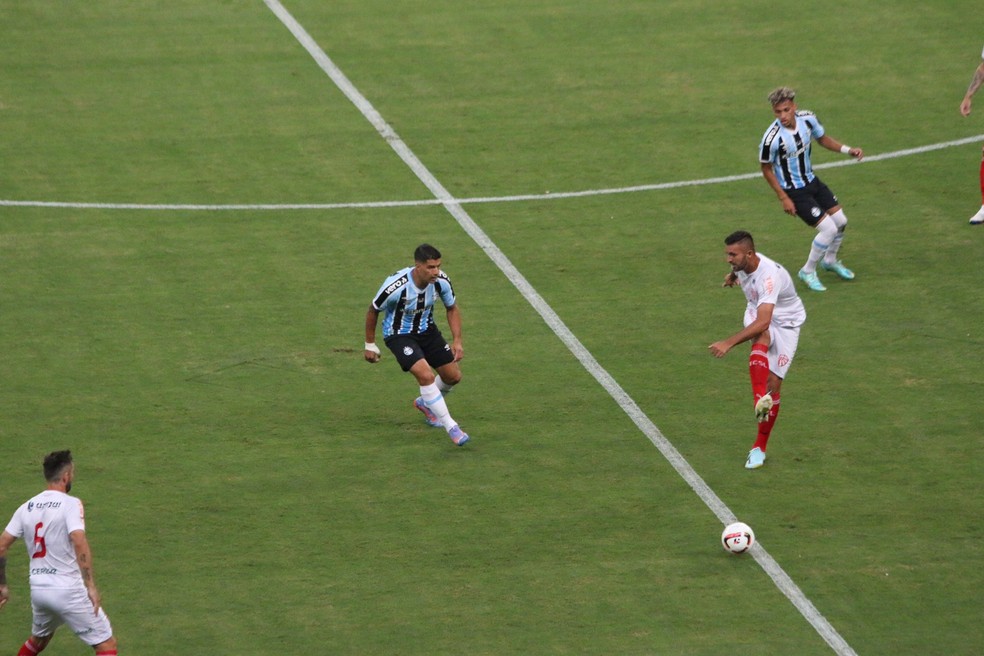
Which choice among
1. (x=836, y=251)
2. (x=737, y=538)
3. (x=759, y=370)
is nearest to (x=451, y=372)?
(x=759, y=370)

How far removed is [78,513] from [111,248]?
9.76 metres

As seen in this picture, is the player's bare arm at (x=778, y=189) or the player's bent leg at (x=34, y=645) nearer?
the player's bent leg at (x=34, y=645)

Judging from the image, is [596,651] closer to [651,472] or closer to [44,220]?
[651,472]

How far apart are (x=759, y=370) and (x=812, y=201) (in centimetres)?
487

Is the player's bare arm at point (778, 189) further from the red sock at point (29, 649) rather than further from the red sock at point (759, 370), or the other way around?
the red sock at point (29, 649)

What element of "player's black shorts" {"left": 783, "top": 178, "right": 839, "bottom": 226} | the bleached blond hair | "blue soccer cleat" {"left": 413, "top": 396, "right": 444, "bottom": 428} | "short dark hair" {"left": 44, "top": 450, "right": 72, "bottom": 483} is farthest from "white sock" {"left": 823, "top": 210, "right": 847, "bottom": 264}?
"short dark hair" {"left": 44, "top": 450, "right": 72, "bottom": 483}

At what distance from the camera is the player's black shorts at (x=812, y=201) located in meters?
17.6

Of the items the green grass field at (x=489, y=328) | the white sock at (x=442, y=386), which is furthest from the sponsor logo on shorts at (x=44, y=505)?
the white sock at (x=442, y=386)

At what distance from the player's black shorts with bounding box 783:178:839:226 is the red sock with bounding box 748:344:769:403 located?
4510 millimetres

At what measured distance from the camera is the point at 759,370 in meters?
13.4

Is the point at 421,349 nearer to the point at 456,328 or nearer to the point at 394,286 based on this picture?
the point at 456,328

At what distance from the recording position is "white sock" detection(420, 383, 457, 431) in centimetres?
1413

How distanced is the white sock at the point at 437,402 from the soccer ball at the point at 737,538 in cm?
318

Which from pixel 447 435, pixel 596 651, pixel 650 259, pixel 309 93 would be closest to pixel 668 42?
pixel 309 93
